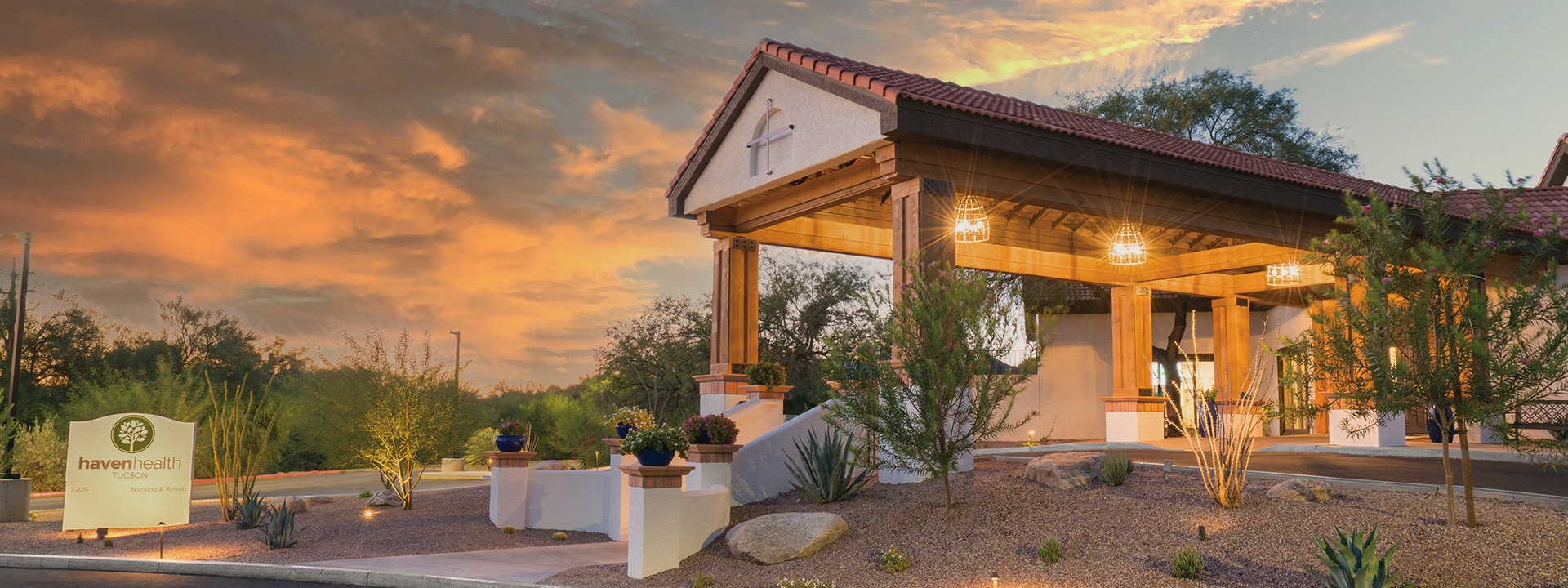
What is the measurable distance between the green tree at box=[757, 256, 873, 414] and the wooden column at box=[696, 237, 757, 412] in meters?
11.3

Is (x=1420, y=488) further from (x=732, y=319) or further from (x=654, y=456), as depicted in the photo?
(x=732, y=319)

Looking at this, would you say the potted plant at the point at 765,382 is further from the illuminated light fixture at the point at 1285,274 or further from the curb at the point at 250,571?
the illuminated light fixture at the point at 1285,274

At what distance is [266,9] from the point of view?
22.0 meters

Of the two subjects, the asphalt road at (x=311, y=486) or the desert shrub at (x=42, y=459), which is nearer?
the asphalt road at (x=311, y=486)

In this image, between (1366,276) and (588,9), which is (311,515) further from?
(1366,276)

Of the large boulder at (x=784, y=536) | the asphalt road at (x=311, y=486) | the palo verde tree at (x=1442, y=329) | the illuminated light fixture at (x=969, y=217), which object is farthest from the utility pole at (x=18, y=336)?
the palo verde tree at (x=1442, y=329)

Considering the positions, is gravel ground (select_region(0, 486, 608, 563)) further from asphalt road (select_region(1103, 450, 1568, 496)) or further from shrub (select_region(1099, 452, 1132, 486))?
asphalt road (select_region(1103, 450, 1568, 496))

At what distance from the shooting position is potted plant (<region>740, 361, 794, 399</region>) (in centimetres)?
1509

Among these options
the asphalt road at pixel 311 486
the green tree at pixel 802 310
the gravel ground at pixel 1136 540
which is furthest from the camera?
the green tree at pixel 802 310

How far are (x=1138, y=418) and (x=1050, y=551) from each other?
1234 centimetres

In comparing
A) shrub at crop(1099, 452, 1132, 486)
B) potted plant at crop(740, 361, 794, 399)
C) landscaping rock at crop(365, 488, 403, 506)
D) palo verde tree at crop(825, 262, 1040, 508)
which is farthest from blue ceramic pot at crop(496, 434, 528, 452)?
shrub at crop(1099, 452, 1132, 486)

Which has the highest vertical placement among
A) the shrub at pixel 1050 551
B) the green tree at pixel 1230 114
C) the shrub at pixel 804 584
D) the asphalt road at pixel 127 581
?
the green tree at pixel 1230 114

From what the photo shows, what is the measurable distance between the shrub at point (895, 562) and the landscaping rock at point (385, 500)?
397 inches

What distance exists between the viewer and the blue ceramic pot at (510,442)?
14305mm
